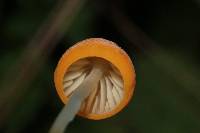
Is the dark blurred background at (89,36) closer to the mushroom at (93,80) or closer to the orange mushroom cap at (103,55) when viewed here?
the mushroom at (93,80)

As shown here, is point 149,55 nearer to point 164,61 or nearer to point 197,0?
point 164,61

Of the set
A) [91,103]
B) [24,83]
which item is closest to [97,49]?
[91,103]

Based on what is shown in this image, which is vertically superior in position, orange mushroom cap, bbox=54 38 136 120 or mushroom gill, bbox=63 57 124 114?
orange mushroom cap, bbox=54 38 136 120

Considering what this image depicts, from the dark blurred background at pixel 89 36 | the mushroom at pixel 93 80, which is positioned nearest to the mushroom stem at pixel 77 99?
the mushroom at pixel 93 80

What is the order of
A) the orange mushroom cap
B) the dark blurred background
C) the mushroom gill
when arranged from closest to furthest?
the orange mushroom cap
the mushroom gill
the dark blurred background

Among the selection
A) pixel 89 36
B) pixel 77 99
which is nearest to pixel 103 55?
pixel 77 99

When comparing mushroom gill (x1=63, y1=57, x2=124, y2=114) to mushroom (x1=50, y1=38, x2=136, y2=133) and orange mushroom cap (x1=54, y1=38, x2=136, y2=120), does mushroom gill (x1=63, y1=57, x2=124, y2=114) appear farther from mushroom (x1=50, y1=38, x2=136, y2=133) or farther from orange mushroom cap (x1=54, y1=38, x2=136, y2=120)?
orange mushroom cap (x1=54, y1=38, x2=136, y2=120)

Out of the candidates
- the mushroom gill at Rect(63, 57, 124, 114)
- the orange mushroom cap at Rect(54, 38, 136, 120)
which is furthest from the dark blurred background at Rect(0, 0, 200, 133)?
the orange mushroom cap at Rect(54, 38, 136, 120)
